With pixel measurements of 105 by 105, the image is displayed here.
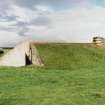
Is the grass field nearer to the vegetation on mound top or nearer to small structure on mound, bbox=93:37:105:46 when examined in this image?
the vegetation on mound top

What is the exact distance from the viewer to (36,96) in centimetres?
1486

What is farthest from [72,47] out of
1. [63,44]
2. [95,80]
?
[95,80]

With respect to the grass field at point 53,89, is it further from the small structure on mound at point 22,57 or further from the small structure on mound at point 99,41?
the small structure on mound at point 99,41

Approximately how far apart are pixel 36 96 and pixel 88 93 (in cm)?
261

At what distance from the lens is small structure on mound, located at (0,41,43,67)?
1271 inches

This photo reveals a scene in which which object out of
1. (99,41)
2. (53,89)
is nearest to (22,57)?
(99,41)

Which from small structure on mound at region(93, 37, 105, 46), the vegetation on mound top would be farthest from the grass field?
small structure on mound at region(93, 37, 105, 46)

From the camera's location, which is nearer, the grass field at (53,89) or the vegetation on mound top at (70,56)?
the grass field at (53,89)

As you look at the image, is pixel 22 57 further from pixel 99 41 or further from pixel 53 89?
pixel 53 89

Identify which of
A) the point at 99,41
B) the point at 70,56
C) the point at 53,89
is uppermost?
the point at 99,41

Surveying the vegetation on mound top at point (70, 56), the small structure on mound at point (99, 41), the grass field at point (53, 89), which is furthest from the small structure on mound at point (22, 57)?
the small structure on mound at point (99, 41)

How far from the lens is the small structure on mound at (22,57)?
106ft

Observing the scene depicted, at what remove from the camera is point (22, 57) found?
3284cm

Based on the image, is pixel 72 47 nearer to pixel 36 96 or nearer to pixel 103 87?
pixel 103 87
